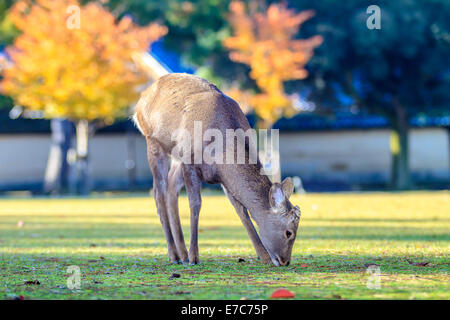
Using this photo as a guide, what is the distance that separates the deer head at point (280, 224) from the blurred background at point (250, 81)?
24915mm

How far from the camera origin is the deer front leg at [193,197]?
32.3ft

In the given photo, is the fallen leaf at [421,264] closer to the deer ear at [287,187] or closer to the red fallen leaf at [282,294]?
the deer ear at [287,187]

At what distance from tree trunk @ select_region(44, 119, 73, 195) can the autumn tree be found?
360cm

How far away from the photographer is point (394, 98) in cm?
Answer: 3819

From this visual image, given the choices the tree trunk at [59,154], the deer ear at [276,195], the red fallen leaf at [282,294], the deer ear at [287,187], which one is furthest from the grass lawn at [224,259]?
the tree trunk at [59,154]

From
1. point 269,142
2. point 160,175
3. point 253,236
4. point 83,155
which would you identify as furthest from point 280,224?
point 269,142

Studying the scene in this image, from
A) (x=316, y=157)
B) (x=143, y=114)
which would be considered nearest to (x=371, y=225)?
(x=143, y=114)

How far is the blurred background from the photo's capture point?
33.7 m

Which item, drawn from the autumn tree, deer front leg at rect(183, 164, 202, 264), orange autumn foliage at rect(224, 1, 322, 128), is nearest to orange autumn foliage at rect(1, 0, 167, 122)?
the autumn tree

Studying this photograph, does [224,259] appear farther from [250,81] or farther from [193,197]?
[250,81]

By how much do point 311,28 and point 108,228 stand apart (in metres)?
22.5

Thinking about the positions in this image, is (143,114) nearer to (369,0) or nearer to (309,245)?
(309,245)

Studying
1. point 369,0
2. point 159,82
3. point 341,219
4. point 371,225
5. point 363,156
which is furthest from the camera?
point 363,156

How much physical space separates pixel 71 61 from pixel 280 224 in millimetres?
25447
